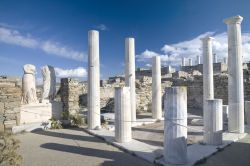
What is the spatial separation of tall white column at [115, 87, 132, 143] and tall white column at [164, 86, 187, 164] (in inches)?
97.1

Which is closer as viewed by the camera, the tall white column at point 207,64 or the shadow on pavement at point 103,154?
the shadow on pavement at point 103,154

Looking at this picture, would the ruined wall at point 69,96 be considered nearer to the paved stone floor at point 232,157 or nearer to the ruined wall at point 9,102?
the ruined wall at point 9,102

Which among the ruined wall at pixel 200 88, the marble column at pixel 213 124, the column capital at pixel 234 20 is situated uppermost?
the column capital at pixel 234 20

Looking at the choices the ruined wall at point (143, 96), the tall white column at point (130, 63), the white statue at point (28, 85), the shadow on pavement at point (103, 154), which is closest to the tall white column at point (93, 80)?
the tall white column at point (130, 63)

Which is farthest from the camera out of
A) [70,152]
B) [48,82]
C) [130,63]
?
[130,63]

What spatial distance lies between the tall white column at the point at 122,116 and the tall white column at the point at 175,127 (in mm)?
2466

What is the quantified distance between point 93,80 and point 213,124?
5.83 metres

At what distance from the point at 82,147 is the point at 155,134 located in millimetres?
3595

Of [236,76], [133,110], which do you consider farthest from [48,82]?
[236,76]

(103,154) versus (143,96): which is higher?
(143,96)

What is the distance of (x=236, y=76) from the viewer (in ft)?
32.2

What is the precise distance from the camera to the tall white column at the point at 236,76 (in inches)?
385

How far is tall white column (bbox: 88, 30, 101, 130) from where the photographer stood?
11.0 metres

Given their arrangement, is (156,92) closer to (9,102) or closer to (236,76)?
(236,76)
